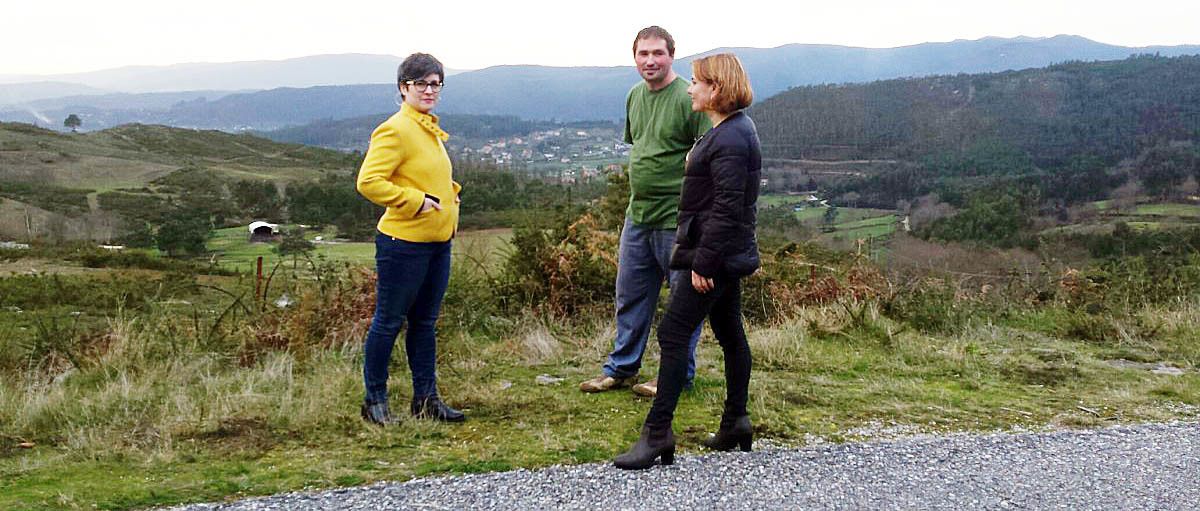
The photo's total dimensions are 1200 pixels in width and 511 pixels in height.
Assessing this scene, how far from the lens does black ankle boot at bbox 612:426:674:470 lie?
3.44 metres

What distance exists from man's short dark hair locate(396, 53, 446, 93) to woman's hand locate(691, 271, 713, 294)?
1488 mm

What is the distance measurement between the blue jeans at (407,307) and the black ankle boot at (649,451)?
4.02ft

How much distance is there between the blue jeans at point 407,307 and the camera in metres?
3.92

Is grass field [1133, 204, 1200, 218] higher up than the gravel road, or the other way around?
the gravel road

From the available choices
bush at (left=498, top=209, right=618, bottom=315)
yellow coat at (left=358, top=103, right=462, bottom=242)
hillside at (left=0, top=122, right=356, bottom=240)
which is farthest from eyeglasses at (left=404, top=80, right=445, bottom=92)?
hillside at (left=0, top=122, right=356, bottom=240)

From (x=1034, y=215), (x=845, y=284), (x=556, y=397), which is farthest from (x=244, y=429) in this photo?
(x=1034, y=215)

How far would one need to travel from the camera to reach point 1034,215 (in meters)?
48.0

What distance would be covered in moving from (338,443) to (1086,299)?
716 centimetres

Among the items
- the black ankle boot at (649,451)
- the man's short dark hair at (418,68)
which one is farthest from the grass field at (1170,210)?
the man's short dark hair at (418,68)

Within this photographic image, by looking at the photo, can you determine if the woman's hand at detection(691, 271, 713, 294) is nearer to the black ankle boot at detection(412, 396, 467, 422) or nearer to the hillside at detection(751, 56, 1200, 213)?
the black ankle boot at detection(412, 396, 467, 422)

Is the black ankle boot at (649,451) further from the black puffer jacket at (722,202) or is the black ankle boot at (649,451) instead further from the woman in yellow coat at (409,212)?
the woman in yellow coat at (409,212)

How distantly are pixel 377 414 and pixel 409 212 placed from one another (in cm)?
100

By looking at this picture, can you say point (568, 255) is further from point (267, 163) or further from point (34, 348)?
point (267, 163)

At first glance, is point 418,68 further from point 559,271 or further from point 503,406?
point 559,271
